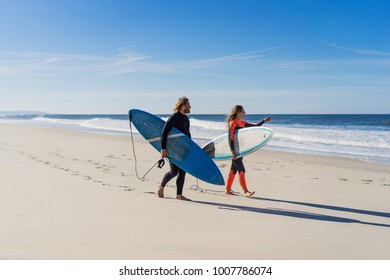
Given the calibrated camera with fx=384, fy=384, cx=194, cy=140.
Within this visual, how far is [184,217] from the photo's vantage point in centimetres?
463

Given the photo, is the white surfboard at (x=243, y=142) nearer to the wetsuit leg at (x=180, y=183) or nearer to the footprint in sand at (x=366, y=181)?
the wetsuit leg at (x=180, y=183)

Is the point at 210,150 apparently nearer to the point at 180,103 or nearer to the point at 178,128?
the point at 178,128

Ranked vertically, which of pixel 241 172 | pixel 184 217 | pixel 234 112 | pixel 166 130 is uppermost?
pixel 234 112

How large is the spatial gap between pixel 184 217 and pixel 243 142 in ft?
7.51

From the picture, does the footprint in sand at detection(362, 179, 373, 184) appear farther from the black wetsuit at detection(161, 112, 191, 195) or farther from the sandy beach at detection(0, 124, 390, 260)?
the black wetsuit at detection(161, 112, 191, 195)

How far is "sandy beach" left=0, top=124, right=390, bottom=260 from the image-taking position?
138 inches

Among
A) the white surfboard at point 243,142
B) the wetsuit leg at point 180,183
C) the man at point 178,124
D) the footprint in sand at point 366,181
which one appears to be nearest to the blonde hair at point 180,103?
the man at point 178,124

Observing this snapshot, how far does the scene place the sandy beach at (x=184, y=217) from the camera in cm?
350

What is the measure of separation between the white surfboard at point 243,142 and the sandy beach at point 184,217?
647 mm

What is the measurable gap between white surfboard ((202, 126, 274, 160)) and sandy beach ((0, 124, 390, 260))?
65cm

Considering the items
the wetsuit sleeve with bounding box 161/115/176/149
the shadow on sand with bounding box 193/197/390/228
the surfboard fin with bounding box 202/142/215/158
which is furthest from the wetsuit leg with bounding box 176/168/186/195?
the surfboard fin with bounding box 202/142/215/158

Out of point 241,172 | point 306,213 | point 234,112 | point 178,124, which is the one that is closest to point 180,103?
point 178,124
